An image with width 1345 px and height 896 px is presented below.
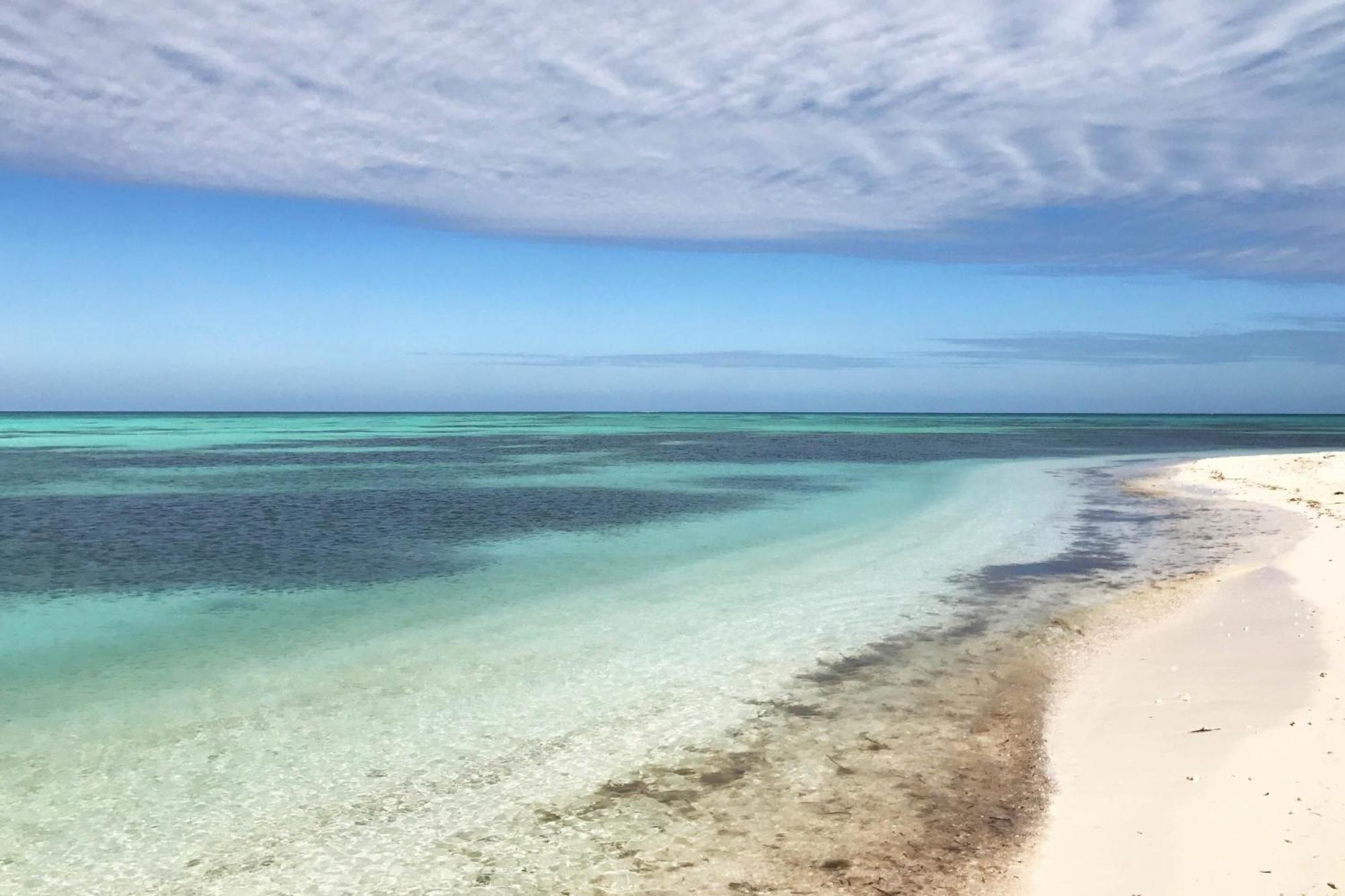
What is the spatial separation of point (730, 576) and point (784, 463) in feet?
89.2

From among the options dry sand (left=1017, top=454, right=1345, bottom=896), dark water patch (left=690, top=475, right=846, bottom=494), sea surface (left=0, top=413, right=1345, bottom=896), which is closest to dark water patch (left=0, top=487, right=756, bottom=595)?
sea surface (left=0, top=413, right=1345, bottom=896)

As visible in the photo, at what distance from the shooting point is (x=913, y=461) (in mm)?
42375

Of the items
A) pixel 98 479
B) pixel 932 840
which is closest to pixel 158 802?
pixel 932 840

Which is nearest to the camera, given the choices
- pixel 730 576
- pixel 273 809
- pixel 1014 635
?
pixel 273 809

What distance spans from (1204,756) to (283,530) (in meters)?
17.8

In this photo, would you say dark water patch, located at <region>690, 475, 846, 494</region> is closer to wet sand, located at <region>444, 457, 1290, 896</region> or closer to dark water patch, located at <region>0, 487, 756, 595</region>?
dark water patch, located at <region>0, 487, 756, 595</region>

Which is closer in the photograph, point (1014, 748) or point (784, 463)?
point (1014, 748)

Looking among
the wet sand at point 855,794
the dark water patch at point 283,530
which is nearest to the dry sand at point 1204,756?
the wet sand at point 855,794

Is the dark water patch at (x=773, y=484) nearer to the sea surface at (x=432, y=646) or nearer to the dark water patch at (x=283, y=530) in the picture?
the sea surface at (x=432, y=646)

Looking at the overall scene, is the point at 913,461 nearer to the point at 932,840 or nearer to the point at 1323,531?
the point at 1323,531

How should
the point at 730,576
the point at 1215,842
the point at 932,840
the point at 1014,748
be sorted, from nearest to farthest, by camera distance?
the point at 1215,842, the point at 932,840, the point at 1014,748, the point at 730,576

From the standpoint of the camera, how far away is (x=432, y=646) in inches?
406

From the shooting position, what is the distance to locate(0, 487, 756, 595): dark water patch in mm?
14328

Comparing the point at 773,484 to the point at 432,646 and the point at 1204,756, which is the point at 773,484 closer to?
the point at 432,646
